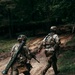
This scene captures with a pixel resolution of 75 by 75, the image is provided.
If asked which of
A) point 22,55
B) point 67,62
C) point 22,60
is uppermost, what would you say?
point 22,55

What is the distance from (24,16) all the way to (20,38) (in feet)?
79.5

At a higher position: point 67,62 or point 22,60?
point 22,60

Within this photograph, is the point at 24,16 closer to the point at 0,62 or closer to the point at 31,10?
the point at 31,10

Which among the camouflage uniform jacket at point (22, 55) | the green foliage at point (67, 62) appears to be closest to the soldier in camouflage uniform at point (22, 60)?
the camouflage uniform jacket at point (22, 55)

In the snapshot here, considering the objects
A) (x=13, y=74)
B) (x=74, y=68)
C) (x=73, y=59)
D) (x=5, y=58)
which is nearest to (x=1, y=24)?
(x=5, y=58)

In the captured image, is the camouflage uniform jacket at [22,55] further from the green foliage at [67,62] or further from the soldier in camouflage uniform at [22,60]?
the green foliage at [67,62]

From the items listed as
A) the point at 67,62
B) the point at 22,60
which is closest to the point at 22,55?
the point at 22,60

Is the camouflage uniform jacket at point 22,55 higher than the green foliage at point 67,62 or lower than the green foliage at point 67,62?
higher

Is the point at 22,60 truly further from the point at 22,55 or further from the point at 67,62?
the point at 67,62

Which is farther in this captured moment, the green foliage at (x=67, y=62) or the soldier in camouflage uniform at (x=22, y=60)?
the green foliage at (x=67, y=62)

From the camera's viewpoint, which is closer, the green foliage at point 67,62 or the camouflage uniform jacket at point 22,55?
the camouflage uniform jacket at point 22,55

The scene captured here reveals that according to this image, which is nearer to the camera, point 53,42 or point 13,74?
point 13,74

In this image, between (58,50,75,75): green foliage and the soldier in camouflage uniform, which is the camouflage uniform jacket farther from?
(58,50,75,75): green foliage

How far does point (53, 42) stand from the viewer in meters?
13.3
